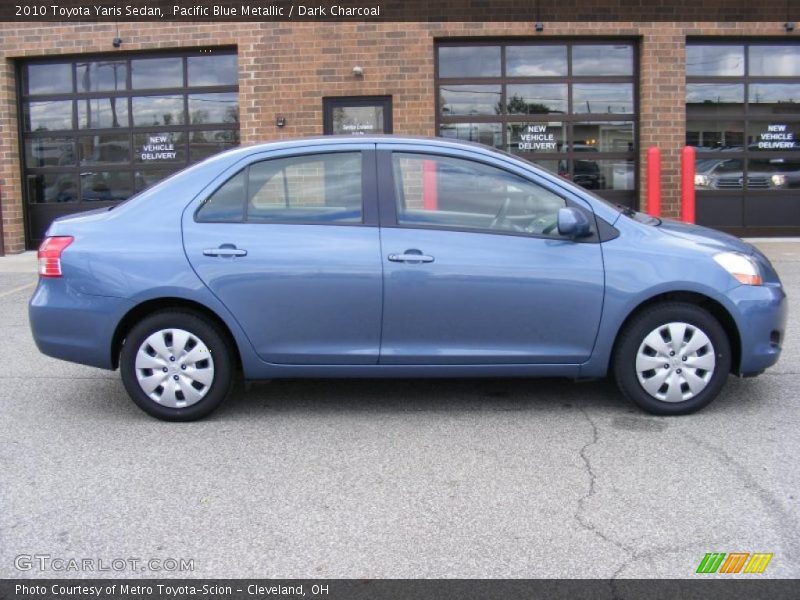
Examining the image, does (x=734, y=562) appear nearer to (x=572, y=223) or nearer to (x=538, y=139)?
(x=572, y=223)

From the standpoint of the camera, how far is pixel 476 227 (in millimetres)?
5078

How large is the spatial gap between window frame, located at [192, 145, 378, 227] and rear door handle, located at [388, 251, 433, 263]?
0.24 meters

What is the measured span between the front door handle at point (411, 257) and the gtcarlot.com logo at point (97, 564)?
2.15 m

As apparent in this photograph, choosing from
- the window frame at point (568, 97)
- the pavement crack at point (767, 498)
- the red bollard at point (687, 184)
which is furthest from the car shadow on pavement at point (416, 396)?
the window frame at point (568, 97)

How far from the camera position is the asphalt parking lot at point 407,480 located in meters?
3.48

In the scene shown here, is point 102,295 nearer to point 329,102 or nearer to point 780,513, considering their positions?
point 780,513

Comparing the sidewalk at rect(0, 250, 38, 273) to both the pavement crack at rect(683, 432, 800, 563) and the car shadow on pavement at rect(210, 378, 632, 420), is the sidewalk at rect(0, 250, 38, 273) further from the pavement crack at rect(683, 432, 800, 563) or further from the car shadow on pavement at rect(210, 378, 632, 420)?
the pavement crack at rect(683, 432, 800, 563)

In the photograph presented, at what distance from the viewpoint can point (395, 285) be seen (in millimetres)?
4957

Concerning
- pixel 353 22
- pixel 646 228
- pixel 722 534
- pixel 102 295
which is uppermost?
pixel 353 22

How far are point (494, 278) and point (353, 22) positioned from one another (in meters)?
8.74


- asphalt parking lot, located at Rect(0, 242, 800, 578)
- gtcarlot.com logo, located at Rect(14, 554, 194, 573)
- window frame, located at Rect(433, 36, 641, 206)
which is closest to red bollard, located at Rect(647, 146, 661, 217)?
window frame, located at Rect(433, 36, 641, 206)

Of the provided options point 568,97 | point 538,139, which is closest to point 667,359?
point 538,139

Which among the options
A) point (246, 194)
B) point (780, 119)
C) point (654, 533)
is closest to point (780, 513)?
point (654, 533)

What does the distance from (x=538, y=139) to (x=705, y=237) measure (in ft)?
26.6
